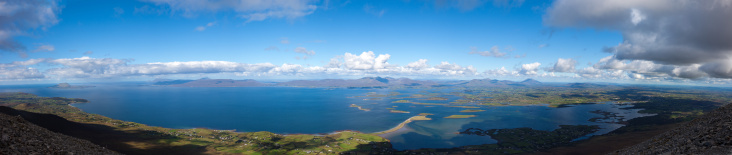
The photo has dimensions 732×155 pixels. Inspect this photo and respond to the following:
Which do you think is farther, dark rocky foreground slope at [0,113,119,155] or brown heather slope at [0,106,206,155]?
brown heather slope at [0,106,206,155]

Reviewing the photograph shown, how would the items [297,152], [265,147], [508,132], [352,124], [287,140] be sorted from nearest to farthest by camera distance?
[297,152], [265,147], [287,140], [508,132], [352,124]

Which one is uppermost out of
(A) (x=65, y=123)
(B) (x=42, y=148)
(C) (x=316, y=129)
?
(B) (x=42, y=148)

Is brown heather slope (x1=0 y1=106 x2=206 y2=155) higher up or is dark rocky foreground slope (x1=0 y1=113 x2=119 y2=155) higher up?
dark rocky foreground slope (x1=0 y1=113 x2=119 y2=155)

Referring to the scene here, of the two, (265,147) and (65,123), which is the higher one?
(65,123)

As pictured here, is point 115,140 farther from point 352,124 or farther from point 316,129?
point 352,124

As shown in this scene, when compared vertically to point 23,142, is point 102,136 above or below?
below

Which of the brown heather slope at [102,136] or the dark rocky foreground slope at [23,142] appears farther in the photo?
the brown heather slope at [102,136]

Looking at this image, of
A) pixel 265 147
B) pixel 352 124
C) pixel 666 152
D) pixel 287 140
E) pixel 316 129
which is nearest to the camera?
pixel 666 152

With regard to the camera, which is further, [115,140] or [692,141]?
[115,140]

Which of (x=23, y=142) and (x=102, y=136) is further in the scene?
(x=102, y=136)

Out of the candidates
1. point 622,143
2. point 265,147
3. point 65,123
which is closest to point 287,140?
point 265,147

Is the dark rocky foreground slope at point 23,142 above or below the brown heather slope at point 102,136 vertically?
above
